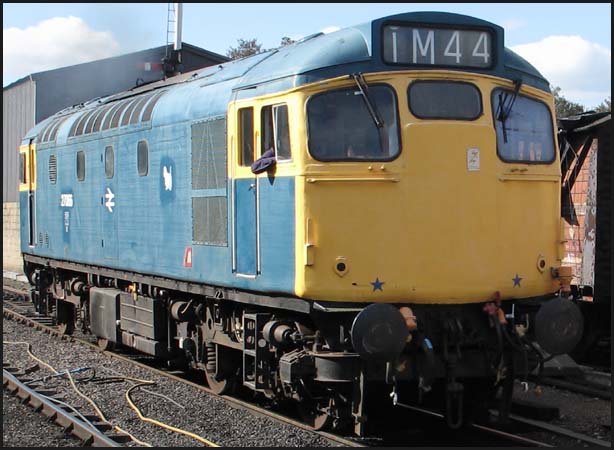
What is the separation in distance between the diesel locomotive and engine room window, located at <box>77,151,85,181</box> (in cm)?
478

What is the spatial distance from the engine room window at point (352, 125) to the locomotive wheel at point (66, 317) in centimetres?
941

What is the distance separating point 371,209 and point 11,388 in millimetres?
5685

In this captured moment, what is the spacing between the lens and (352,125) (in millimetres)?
7555

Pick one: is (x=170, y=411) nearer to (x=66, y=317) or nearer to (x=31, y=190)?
(x=66, y=317)

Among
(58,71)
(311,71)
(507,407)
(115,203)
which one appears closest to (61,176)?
(115,203)

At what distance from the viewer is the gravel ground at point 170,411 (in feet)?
26.4

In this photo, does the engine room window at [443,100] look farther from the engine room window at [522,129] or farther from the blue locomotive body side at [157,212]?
the blue locomotive body side at [157,212]

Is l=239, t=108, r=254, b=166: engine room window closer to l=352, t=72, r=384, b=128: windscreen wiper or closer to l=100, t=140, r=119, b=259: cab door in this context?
l=352, t=72, r=384, b=128: windscreen wiper

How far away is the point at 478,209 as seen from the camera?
25.0ft

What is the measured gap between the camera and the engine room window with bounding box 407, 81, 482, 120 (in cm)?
756

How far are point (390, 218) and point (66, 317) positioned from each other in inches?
389

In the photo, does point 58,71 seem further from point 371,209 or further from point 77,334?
point 371,209

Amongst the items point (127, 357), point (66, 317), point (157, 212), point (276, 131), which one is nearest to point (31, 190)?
point (66, 317)

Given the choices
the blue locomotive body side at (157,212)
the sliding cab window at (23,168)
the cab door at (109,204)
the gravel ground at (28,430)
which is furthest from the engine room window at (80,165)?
the gravel ground at (28,430)
